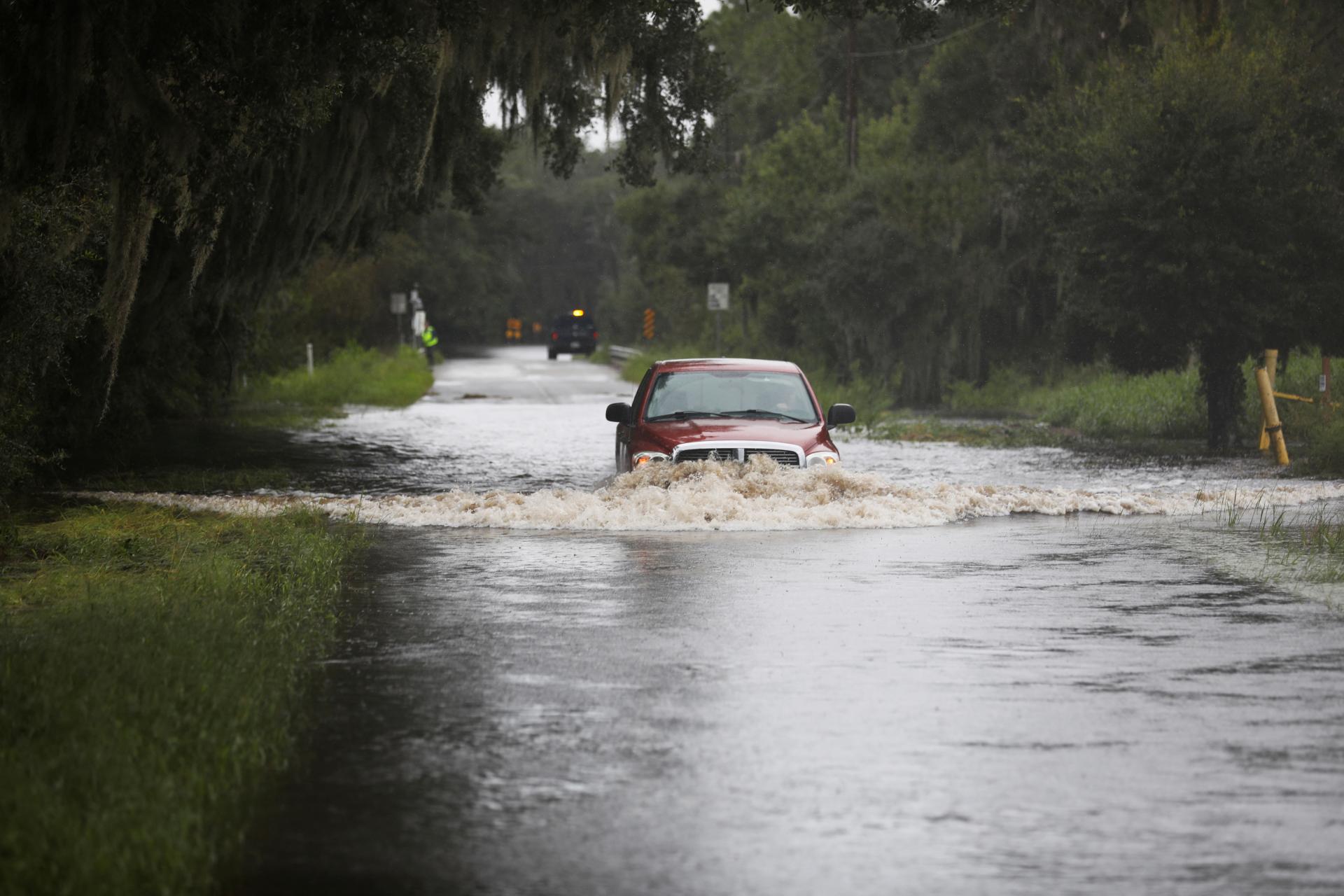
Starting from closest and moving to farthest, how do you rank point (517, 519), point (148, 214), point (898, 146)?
1. point (148, 214)
2. point (517, 519)
3. point (898, 146)

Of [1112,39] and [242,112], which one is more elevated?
[1112,39]

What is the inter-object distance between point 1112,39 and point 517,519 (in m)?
31.0

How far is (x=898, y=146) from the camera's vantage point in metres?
65.2

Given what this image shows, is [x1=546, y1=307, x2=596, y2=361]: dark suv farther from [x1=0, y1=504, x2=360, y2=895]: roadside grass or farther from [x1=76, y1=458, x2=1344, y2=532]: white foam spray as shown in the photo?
[x1=0, y1=504, x2=360, y2=895]: roadside grass

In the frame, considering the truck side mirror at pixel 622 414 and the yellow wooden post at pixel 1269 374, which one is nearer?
the truck side mirror at pixel 622 414

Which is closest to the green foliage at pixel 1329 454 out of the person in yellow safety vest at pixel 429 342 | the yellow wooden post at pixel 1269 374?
the yellow wooden post at pixel 1269 374

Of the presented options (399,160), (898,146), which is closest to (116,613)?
(399,160)

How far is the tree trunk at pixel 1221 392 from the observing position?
3136 cm

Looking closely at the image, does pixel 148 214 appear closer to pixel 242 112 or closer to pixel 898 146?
pixel 242 112

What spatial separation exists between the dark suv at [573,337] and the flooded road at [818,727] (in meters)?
86.7

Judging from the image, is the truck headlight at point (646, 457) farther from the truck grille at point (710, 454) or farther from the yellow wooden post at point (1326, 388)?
the yellow wooden post at point (1326, 388)

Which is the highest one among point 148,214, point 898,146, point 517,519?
point 898,146

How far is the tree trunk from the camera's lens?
31.4 metres

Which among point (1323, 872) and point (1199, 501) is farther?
point (1199, 501)
